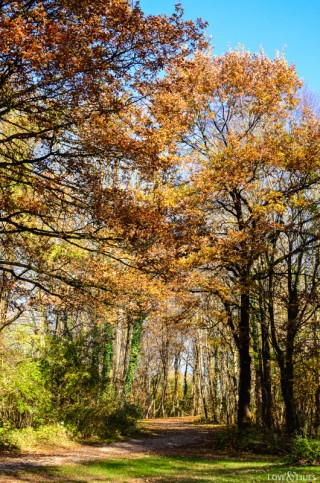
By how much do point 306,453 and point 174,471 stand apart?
3.20m

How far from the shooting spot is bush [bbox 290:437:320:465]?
9.52 meters

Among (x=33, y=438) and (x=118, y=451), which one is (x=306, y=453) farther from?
(x=33, y=438)

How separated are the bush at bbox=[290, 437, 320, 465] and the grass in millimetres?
410

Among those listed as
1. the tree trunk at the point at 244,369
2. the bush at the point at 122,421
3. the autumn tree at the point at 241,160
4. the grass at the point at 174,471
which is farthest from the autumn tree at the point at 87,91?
the bush at the point at 122,421

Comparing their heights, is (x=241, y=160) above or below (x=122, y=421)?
above

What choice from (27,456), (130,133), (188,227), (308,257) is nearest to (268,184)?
(308,257)

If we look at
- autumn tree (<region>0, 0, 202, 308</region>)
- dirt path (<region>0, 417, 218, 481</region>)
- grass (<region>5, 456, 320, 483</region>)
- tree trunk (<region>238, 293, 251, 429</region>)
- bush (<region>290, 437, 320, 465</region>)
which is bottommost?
dirt path (<region>0, 417, 218, 481</region>)

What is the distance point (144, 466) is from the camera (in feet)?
32.0

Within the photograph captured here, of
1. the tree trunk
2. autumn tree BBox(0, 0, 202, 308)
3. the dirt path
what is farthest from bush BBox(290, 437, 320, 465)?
autumn tree BBox(0, 0, 202, 308)

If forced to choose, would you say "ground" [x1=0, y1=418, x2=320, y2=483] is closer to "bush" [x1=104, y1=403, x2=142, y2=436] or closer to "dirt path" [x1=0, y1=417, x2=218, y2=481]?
"dirt path" [x1=0, y1=417, x2=218, y2=481]

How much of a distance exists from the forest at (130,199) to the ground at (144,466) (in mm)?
1434

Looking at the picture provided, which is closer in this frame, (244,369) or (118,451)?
(118,451)

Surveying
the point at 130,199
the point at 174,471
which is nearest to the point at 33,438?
the point at 174,471

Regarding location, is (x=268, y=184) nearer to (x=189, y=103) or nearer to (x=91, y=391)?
(x=189, y=103)
